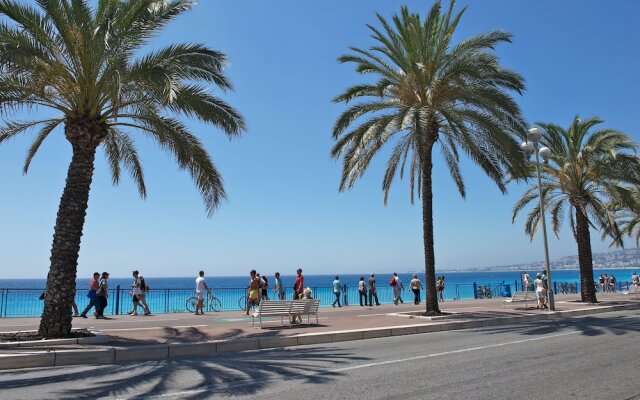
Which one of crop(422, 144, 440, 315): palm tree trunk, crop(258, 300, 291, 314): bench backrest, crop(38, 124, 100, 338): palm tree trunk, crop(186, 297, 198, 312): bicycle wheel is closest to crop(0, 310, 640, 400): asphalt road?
crop(38, 124, 100, 338): palm tree trunk

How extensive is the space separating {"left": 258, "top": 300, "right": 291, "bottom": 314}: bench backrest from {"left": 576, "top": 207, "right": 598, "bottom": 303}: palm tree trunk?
17087 mm

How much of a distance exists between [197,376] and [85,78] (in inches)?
300

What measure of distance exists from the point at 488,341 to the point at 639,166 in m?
15.9

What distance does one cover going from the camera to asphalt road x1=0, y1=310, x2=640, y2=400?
6480 millimetres

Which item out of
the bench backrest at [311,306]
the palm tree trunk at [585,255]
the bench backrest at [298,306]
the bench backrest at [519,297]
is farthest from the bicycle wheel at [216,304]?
the palm tree trunk at [585,255]

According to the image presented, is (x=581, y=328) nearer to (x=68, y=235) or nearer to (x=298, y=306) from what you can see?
(x=298, y=306)

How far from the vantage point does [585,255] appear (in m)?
24.3

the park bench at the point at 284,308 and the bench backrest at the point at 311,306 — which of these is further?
the bench backrest at the point at 311,306

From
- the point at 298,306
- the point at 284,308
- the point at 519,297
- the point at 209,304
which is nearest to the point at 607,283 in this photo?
the point at 519,297

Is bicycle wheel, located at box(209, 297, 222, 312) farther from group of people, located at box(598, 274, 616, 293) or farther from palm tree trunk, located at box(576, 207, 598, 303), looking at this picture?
group of people, located at box(598, 274, 616, 293)

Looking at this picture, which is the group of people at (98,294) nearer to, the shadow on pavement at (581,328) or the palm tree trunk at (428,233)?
the palm tree trunk at (428,233)

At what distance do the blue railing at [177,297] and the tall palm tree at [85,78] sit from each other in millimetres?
8829

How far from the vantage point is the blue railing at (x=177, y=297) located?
67.9 ft

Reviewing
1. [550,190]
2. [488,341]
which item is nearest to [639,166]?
[550,190]
